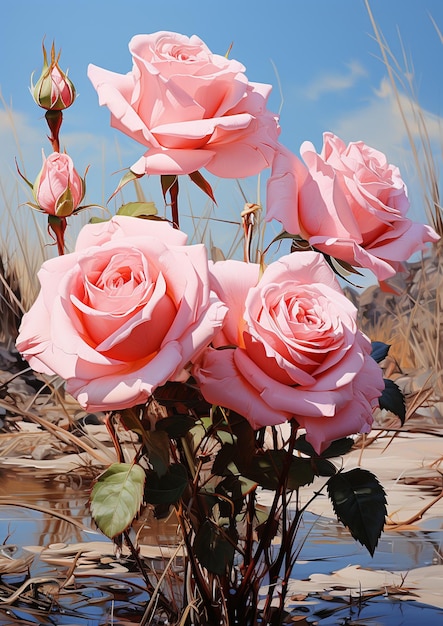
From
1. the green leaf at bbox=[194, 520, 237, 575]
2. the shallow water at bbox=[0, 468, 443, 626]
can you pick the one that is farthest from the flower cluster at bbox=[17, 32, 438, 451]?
the shallow water at bbox=[0, 468, 443, 626]

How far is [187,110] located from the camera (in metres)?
0.52

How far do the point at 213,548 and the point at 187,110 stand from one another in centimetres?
28

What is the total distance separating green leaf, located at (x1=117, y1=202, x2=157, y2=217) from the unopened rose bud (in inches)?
4.6

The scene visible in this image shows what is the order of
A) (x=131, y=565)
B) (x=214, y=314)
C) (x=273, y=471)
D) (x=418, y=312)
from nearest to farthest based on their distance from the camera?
(x=214, y=314) → (x=273, y=471) → (x=131, y=565) → (x=418, y=312)

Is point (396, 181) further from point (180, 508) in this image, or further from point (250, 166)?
point (180, 508)

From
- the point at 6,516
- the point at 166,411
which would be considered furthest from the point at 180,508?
the point at 6,516

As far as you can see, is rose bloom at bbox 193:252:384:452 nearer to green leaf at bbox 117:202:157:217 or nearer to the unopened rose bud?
green leaf at bbox 117:202:157:217

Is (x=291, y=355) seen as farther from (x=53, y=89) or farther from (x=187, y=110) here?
(x=53, y=89)

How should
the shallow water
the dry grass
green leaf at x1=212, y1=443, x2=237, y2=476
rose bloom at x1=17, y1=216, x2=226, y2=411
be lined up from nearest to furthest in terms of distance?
1. rose bloom at x1=17, y1=216, x2=226, y2=411
2. green leaf at x1=212, y1=443, x2=237, y2=476
3. the shallow water
4. the dry grass

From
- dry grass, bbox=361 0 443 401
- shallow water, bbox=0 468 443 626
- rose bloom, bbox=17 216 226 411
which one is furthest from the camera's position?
dry grass, bbox=361 0 443 401

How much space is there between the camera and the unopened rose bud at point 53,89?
602 millimetres

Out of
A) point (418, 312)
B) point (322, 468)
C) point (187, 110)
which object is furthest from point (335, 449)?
point (418, 312)

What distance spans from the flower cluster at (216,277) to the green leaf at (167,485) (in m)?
0.07

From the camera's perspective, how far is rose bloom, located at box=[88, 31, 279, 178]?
0.52 meters
